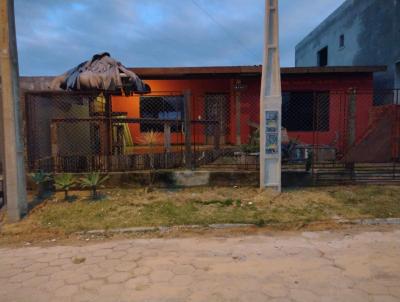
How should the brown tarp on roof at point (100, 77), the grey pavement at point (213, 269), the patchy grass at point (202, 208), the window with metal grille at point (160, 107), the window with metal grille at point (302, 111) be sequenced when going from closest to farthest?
1. the grey pavement at point (213, 269)
2. the patchy grass at point (202, 208)
3. the brown tarp on roof at point (100, 77)
4. the window with metal grille at point (302, 111)
5. the window with metal grille at point (160, 107)

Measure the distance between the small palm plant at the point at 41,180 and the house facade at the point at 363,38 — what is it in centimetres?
1214

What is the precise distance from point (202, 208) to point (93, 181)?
1.99 m

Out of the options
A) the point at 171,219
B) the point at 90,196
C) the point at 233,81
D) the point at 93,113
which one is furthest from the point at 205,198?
the point at 233,81

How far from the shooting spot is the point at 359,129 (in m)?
11.5

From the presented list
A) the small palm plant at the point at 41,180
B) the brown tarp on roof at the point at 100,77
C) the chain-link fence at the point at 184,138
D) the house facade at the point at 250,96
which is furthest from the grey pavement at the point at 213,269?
the house facade at the point at 250,96

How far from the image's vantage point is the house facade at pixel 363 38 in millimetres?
12195

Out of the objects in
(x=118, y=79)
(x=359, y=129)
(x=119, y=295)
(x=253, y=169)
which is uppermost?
(x=118, y=79)

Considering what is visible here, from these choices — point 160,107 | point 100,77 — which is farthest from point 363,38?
point 100,77

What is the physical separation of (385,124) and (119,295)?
6.22 meters

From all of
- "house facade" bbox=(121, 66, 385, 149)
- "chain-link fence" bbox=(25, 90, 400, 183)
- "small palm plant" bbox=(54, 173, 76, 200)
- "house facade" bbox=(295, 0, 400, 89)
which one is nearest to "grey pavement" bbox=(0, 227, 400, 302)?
"small palm plant" bbox=(54, 173, 76, 200)

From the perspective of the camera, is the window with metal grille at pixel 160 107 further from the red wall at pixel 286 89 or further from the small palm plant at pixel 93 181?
the small palm plant at pixel 93 181

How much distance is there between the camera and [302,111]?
12211 millimetres

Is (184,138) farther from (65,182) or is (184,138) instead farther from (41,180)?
(41,180)

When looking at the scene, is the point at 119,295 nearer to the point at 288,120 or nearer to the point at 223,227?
the point at 223,227
